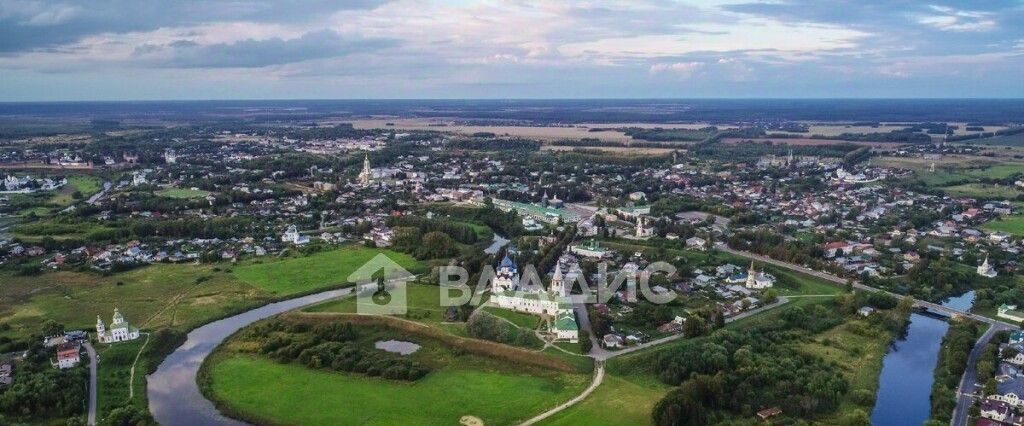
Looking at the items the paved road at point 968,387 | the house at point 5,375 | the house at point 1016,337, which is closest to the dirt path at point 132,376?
the house at point 5,375

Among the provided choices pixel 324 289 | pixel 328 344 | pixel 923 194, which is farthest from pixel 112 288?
pixel 923 194

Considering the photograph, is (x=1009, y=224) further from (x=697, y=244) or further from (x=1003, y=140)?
(x=1003, y=140)

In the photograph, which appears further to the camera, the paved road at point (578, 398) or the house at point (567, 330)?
the house at point (567, 330)

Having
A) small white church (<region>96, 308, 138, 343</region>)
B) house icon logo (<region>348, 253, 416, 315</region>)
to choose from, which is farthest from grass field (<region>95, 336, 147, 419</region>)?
house icon logo (<region>348, 253, 416, 315</region>)

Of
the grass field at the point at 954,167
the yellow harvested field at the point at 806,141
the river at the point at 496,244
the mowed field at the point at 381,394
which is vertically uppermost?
the yellow harvested field at the point at 806,141

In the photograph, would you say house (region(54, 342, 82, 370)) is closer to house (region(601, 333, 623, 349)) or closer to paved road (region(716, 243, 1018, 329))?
house (region(601, 333, 623, 349))

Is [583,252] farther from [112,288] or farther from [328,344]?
[112,288]

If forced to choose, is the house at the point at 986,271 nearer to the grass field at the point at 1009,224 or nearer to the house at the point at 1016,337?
the house at the point at 1016,337

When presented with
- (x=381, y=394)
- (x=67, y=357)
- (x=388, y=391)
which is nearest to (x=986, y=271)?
(x=388, y=391)
